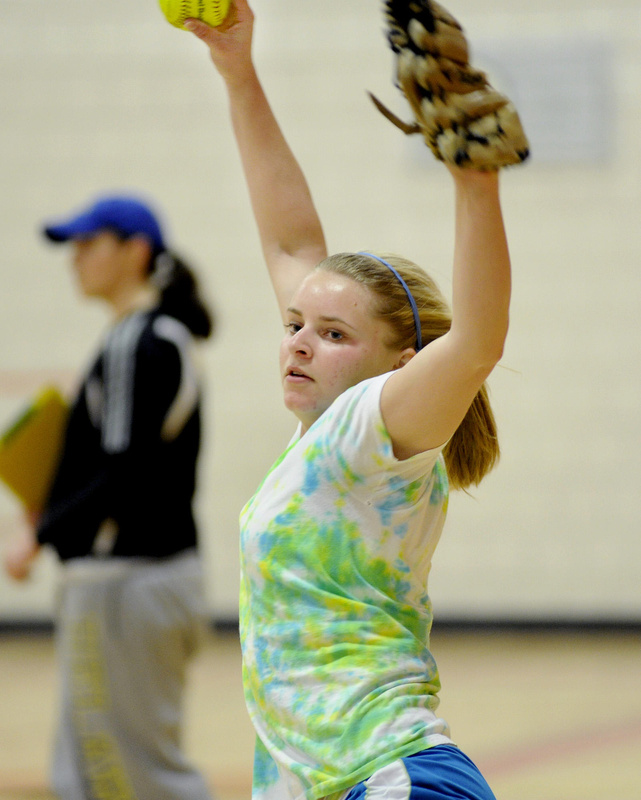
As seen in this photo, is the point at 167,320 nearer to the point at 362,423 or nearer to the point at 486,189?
the point at 362,423

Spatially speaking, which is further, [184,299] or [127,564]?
[184,299]

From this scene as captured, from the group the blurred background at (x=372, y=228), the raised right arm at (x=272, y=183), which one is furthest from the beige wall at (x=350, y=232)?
the raised right arm at (x=272, y=183)

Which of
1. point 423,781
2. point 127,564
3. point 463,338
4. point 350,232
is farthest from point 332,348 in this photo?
point 350,232

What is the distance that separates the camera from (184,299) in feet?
10.7

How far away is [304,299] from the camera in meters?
1.45

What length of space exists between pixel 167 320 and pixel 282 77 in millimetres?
3533

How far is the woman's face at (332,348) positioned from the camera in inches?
55.3

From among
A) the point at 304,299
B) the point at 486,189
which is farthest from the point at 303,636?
the point at 486,189

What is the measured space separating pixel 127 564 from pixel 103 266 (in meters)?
0.93

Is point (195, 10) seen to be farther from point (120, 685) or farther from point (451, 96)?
point (120, 685)

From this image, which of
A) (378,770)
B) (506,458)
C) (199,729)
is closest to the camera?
(378,770)

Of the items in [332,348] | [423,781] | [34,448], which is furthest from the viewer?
[34,448]

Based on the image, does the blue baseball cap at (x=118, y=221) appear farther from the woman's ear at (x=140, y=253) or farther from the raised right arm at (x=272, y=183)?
the raised right arm at (x=272, y=183)

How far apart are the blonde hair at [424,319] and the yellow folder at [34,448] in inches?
70.2
